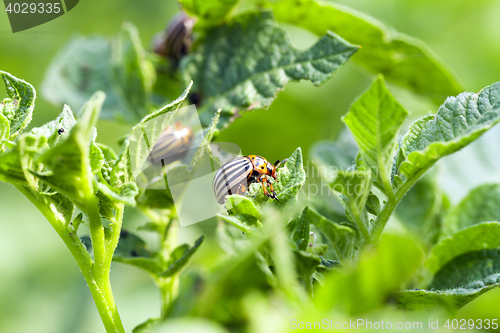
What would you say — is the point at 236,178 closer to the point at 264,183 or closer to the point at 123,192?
the point at 264,183

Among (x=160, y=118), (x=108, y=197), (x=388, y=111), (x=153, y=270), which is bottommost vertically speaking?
(x=153, y=270)

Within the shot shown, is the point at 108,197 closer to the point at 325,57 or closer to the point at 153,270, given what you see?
the point at 153,270

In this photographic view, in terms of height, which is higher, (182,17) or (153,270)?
(182,17)

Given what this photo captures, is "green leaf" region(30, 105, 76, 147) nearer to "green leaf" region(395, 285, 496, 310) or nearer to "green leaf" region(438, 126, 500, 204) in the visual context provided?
"green leaf" region(395, 285, 496, 310)

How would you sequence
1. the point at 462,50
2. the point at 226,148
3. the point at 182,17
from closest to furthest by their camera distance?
the point at 226,148 < the point at 182,17 < the point at 462,50

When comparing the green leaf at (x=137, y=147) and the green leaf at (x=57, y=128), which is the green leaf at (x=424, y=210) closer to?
the green leaf at (x=137, y=147)

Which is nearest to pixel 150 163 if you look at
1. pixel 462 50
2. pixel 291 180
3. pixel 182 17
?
pixel 291 180
